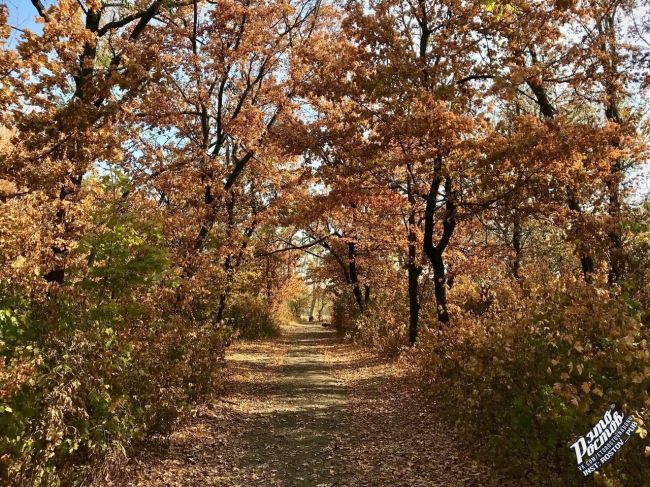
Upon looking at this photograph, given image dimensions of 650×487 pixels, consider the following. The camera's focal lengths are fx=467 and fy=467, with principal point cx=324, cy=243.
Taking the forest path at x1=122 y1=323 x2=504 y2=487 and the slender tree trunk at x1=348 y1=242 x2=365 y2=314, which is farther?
the slender tree trunk at x1=348 y1=242 x2=365 y2=314

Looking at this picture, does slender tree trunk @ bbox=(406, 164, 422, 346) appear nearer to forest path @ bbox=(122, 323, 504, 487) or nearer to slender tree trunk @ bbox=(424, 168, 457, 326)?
forest path @ bbox=(122, 323, 504, 487)

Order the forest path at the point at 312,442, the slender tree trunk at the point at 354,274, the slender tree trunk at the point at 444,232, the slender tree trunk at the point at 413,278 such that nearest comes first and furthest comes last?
the forest path at the point at 312,442 → the slender tree trunk at the point at 444,232 → the slender tree trunk at the point at 413,278 → the slender tree trunk at the point at 354,274

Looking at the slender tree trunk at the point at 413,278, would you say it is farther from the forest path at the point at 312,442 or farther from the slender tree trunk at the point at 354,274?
the slender tree trunk at the point at 354,274

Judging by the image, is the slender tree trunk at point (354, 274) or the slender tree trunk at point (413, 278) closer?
the slender tree trunk at point (413, 278)

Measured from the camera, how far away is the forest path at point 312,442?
20.3ft

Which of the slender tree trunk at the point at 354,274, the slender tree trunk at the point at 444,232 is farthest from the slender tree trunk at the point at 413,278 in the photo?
the slender tree trunk at the point at 354,274

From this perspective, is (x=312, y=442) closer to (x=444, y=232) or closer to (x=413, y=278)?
(x=444, y=232)

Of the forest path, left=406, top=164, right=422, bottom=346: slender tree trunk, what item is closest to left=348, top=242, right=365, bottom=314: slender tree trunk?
left=406, top=164, right=422, bottom=346: slender tree trunk

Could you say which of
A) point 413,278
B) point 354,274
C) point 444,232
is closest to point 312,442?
point 444,232

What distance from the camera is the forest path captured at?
618cm

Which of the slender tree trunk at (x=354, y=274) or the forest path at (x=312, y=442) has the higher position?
the slender tree trunk at (x=354, y=274)

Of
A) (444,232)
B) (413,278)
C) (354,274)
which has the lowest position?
(413,278)

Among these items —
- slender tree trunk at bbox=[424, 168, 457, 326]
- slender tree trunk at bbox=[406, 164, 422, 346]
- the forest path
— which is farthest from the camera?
slender tree trunk at bbox=[406, 164, 422, 346]

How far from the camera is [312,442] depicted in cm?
772
